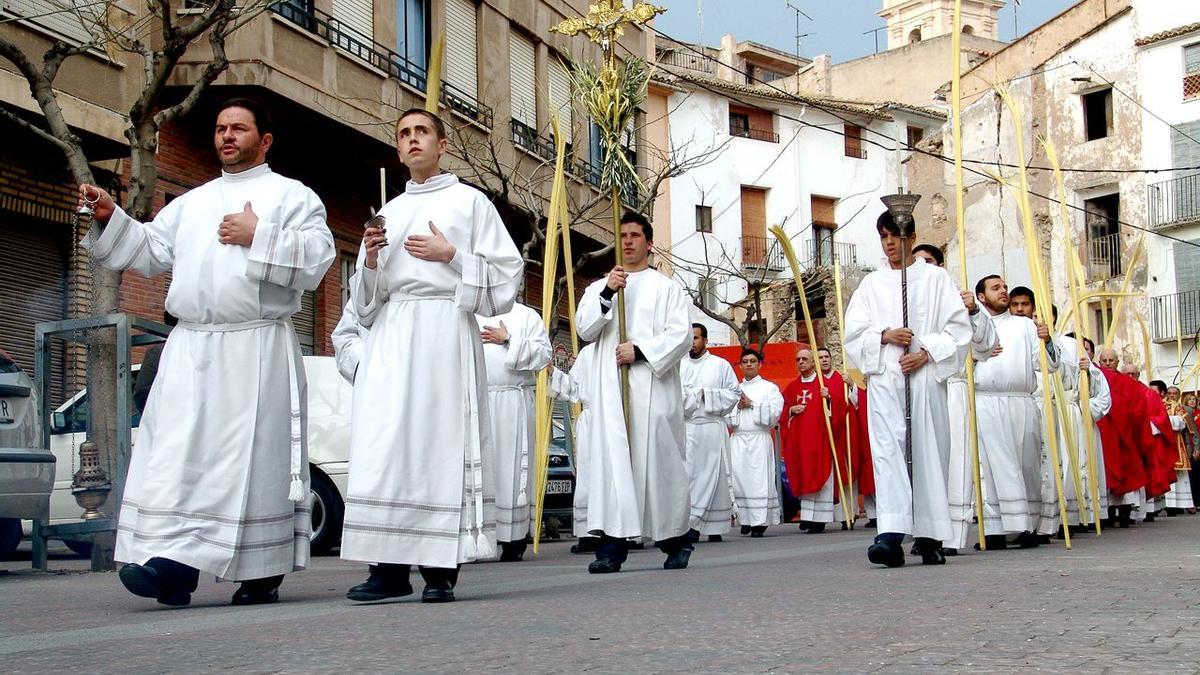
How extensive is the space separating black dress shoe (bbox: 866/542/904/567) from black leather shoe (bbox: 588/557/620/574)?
1.40m

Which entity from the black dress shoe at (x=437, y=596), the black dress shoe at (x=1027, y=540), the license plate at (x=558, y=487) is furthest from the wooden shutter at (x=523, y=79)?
the black dress shoe at (x=437, y=596)

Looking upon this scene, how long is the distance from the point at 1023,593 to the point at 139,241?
4.02 m

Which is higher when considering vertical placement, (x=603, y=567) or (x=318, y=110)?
(x=318, y=110)

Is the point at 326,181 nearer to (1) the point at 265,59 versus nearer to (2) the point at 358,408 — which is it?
(1) the point at 265,59

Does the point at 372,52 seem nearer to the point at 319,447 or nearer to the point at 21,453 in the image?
the point at 319,447

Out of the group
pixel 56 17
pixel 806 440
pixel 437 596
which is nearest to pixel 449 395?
pixel 437 596

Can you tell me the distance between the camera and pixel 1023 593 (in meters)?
6.94

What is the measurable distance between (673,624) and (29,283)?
42.3ft

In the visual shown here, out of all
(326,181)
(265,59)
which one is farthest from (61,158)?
(326,181)

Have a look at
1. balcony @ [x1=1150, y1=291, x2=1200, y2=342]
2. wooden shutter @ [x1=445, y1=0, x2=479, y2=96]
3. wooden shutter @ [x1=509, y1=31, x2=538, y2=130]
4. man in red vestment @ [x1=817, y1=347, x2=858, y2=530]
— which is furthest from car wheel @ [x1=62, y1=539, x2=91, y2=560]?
balcony @ [x1=1150, y1=291, x2=1200, y2=342]

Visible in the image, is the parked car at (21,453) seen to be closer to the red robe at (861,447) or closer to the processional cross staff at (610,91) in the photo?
the processional cross staff at (610,91)

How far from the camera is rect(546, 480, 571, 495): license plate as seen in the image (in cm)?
1435

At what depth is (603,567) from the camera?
9438 mm

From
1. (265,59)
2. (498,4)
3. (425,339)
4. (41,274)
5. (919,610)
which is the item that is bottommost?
(919,610)
